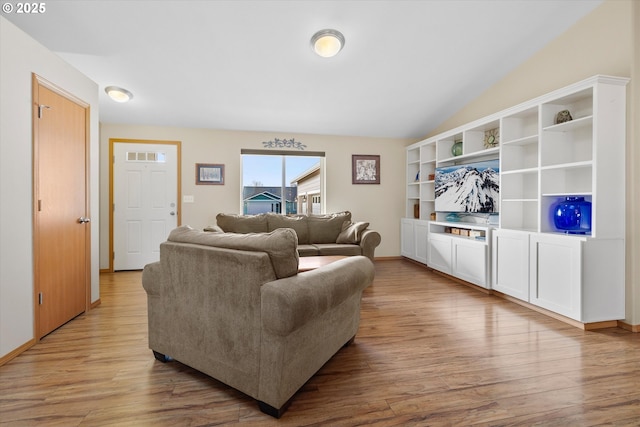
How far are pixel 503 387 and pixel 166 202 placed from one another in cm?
494

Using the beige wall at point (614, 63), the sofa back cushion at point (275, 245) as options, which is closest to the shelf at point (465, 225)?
the beige wall at point (614, 63)

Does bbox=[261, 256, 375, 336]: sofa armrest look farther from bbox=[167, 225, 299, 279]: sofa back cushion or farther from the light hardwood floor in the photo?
the light hardwood floor

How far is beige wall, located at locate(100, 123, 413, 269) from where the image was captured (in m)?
4.86

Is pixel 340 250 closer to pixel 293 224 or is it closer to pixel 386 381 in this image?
pixel 293 224

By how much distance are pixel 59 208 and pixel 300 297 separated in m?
2.56

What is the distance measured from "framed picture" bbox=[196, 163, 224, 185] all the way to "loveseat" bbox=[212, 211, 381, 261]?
30.4 inches

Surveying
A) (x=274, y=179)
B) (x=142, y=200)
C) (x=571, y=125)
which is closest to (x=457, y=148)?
(x=571, y=125)

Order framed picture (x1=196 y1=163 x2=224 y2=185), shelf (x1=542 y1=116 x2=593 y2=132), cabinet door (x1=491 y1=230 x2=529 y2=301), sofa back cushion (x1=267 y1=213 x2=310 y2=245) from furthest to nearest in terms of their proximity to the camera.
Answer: framed picture (x1=196 y1=163 x2=224 y2=185), sofa back cushion (x1=267 y1=213 x2=310 y2=245), cabinet door (x1=491 y1=230 x2=529 y2=301), shelf (x1=542 y1=116 x2=593 y2=132)

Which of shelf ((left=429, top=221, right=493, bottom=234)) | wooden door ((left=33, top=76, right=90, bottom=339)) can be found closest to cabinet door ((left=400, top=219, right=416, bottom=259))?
shelf ((left=429, top=221, right=493, bottom=234))

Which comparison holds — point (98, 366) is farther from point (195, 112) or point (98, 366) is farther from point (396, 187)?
point (396, 187)

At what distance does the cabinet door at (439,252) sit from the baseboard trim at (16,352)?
14.9ft

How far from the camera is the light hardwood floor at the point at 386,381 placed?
59.5 inches

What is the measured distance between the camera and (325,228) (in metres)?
4.86

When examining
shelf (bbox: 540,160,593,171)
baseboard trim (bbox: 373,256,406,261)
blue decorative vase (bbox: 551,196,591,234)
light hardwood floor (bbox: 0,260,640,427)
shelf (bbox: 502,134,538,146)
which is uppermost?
shelf (bbox: 502,134,538,146)
